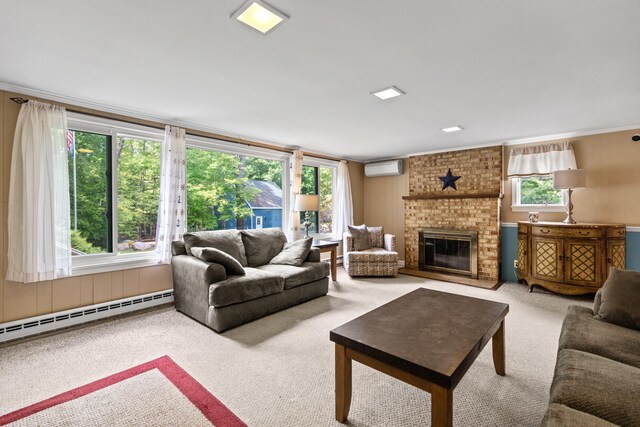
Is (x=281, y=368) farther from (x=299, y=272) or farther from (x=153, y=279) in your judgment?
(x=153, y=279)

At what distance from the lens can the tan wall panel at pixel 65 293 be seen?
2.94 m

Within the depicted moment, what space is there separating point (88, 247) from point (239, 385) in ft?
8.11

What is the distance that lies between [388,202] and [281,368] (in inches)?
188

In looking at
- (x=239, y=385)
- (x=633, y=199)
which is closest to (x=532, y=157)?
(x=633, y=199)

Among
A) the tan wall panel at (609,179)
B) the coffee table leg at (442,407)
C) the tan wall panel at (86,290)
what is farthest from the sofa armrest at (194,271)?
the tan wall panel at (609,179)

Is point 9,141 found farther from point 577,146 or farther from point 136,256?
point 577,146

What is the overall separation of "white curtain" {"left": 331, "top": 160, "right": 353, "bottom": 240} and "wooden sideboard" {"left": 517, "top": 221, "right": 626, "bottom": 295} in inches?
122

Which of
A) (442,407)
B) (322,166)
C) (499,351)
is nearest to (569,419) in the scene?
(442,407)

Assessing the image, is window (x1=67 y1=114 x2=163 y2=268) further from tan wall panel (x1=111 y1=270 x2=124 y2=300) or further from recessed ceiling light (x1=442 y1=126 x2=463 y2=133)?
recessed ceiling light (x1=442 y1=126 x2=463 y2=133)

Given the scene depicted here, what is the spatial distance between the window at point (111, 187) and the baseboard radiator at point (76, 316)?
1.60 feet

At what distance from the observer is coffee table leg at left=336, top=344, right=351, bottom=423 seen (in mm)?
1684

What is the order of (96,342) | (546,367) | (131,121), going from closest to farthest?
(546,367) < (96,342) < (131,121)

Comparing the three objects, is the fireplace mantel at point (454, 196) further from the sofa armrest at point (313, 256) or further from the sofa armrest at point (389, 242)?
the sofa armrest at point (313, 256)

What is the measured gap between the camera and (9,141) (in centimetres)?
272
